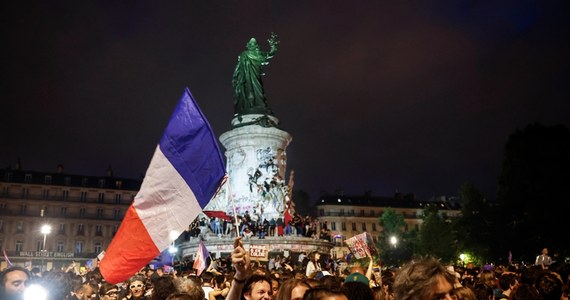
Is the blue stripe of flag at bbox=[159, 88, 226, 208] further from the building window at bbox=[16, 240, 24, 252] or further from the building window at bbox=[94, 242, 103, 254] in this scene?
the building window at bbox=[16, 240, 24, 252]

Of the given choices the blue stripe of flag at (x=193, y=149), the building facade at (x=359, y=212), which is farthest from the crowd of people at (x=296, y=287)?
the building facade at (x=359, y=212)

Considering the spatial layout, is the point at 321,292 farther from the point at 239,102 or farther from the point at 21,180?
the point at 21,180

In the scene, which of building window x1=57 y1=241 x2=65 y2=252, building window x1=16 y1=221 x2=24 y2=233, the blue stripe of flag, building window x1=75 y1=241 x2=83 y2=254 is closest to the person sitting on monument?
the blue stripe of flag

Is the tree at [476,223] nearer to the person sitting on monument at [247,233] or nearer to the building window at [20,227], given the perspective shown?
the person sitting on monument at [247,233]

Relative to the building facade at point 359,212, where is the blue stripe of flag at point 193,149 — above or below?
below

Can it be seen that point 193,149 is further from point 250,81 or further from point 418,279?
point 250,81

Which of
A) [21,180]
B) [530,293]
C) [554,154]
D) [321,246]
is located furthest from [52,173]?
[530,293]

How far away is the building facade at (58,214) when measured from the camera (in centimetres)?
7288

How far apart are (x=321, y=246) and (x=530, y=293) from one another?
28.8 m

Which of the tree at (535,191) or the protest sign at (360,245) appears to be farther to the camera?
the tree at (535,191)

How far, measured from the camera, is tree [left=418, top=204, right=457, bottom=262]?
65706 millimetres

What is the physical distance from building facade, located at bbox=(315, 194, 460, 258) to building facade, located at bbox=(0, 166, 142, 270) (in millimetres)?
39717

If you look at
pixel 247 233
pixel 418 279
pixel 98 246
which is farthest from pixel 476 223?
pixel 98 246

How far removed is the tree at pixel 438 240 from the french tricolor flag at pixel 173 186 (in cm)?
6404
